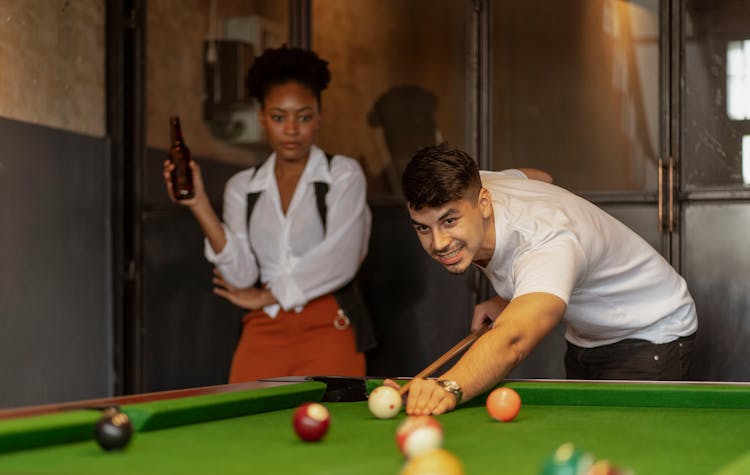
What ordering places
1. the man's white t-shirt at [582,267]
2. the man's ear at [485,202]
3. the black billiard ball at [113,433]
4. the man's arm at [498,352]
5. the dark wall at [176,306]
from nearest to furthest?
the black billiard ball at [113,433]
the man's arm at [498,352]
the man's white t-shirt at [582,267]
the man's ear at [485,202]
the dark wall at [176,306]

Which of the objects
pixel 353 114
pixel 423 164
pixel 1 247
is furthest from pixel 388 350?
pixel 423 164

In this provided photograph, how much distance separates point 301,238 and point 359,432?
197 centimetres

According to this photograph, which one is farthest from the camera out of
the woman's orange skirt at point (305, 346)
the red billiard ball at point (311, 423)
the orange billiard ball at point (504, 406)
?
the woman's orange skirt at point (305, 346)

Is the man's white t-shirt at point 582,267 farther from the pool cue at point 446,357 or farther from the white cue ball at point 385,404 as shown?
the white cue ball at point 385,404

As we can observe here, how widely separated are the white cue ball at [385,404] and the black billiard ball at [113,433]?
60 centimetres

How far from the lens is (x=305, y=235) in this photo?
3967mm

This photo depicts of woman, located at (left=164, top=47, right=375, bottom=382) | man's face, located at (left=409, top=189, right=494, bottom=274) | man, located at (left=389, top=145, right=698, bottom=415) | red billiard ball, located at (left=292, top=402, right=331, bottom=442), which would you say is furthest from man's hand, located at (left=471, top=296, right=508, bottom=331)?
red billiard ball, located at (left=292, top=402, right=331, bottom=442)

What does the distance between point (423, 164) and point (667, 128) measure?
1804 millimetres

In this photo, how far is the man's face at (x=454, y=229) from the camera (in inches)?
103

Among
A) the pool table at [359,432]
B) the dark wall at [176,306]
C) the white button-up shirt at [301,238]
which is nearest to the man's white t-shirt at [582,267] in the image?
the pool table at [359,432]

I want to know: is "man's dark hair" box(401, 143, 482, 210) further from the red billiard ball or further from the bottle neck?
the bottle neck

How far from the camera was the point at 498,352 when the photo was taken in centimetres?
237

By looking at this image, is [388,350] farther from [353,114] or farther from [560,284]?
[560,284]

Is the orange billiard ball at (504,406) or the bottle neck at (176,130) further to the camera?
the bottle neck at (176,130)
